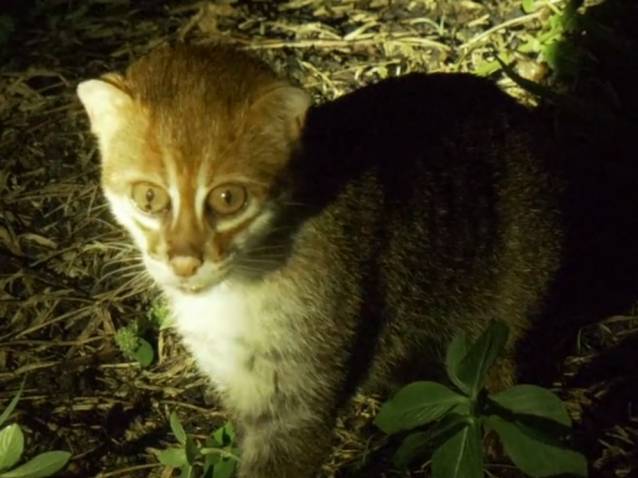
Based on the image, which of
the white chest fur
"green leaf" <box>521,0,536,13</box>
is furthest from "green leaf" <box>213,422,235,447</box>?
"green leaf" <box>521,0,536,13</box>

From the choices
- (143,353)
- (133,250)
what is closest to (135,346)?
(143,353)

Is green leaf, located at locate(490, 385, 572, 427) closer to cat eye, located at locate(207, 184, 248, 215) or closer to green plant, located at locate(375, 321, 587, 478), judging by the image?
green plant, located at locate(375, 321, 587, 478)

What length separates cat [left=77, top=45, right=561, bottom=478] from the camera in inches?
94.3

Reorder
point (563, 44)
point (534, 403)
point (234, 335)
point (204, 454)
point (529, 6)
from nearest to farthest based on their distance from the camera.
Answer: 1. point (534, 403)
2. point (234, 335)
3. point (204, 454)
4. point (563, 44)
5. point (529, 6)

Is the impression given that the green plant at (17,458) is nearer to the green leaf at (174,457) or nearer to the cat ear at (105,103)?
the green leaf at (174,457)

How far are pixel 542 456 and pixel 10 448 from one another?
4.07 ft

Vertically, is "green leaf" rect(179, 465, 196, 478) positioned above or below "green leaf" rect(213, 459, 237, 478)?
above

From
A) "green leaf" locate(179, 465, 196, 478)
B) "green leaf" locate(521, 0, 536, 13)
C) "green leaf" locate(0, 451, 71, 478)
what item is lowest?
"green leaf" locate(179, 465, 196, 478)

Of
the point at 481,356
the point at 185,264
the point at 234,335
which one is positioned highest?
the point at 185,264

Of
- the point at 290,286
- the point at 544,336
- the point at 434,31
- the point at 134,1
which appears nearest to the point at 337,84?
the point at 434,31

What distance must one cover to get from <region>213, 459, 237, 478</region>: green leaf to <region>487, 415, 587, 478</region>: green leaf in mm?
925

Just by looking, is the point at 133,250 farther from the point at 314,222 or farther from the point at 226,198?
the point at 226,198

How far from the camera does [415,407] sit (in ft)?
8.15

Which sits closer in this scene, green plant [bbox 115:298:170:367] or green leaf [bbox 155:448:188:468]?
green leaf [bbox 155:448:188:468]
